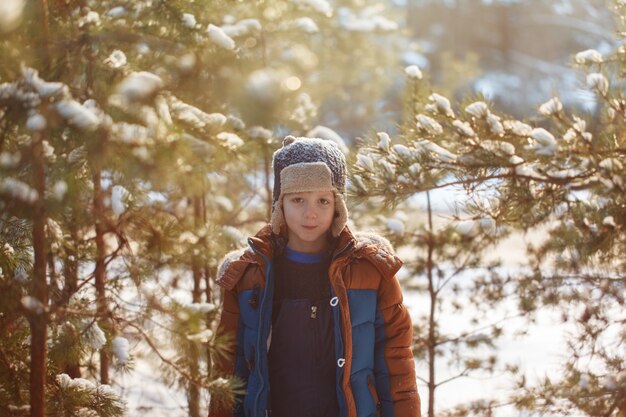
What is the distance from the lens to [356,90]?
12.9 m

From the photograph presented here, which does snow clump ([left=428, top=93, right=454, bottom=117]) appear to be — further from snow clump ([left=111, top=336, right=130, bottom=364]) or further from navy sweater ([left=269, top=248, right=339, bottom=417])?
snow clump ([left=111, top=336, right=130, bottom=364])

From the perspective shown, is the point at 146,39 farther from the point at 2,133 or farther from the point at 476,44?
the point at 476,44

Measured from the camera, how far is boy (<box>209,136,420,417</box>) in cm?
256

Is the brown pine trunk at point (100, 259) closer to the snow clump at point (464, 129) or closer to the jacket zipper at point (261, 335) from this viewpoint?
the jacket zipper at point (261, 335)

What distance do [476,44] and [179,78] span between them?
69.9ft

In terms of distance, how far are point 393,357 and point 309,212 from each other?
65cm

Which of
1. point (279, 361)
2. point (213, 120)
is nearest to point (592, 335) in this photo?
point (279, 361)

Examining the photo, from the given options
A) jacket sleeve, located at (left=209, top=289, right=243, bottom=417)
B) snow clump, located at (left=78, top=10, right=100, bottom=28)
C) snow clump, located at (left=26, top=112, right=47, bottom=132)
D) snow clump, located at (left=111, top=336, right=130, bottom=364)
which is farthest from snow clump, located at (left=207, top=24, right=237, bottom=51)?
snow clump, located at (left=26, top=112, right=47, bottom=132)

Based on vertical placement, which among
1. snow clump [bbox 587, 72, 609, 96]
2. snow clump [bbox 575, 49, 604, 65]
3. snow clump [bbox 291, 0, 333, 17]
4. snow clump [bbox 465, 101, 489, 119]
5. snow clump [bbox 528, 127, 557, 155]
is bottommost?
snow clump [bbox 528, 127, 557, 155]

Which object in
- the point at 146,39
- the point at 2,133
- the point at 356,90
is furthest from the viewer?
the point at 356,90

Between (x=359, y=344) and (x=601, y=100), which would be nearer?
(x=359, y=344)

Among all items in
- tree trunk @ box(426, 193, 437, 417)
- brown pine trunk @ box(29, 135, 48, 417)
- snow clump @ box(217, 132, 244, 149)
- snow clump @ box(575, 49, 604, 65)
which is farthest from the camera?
tree trunk @ box(426, 193, 437, 417)

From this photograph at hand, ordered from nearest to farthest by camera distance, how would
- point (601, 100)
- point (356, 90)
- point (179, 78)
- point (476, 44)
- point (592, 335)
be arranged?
point (601, 100), point (592, 335), point (179, 78), point (356, 90), point (476, 44)

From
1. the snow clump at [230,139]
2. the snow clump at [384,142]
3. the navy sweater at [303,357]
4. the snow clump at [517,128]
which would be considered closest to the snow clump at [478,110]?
the snow clump at [517,128]
